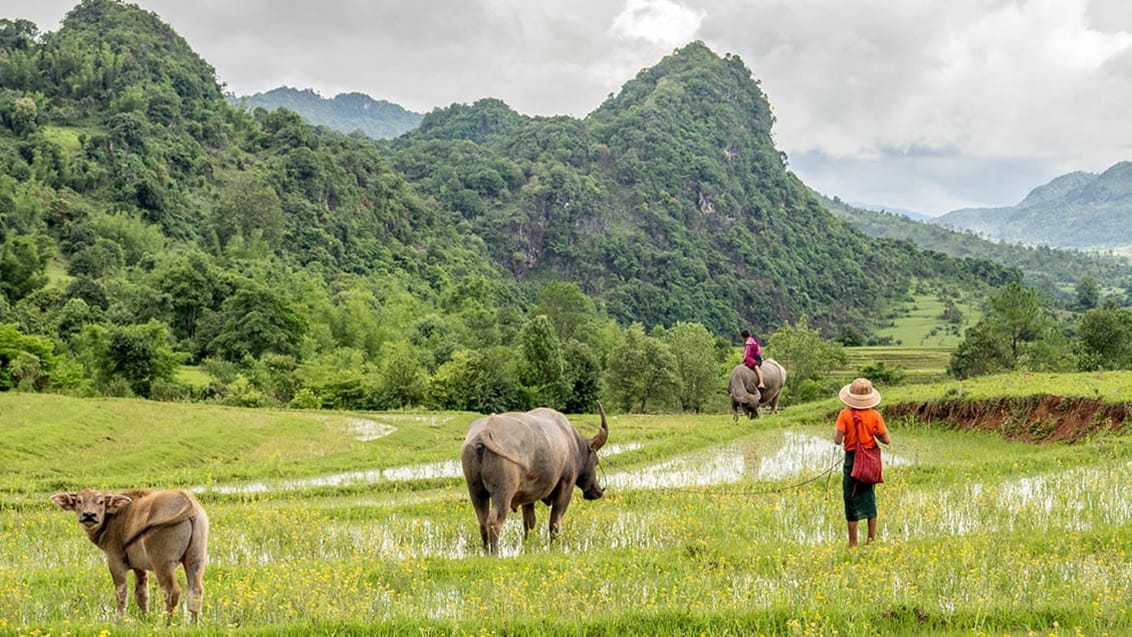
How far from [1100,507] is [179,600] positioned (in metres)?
11.7


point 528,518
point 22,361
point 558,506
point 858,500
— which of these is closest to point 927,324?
point 22,361

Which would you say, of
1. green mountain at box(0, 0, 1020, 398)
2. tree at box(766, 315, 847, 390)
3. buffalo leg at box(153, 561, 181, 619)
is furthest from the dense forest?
buffalo leg at box(153, 561, 181, 619)

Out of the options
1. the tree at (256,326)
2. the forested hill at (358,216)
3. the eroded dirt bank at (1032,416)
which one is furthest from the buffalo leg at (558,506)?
the forested hill at (358,216)

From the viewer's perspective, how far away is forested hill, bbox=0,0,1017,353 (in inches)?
2350

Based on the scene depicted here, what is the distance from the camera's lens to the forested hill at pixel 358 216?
196 feet

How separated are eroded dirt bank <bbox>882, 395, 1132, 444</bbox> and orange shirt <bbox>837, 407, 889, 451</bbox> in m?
10.3

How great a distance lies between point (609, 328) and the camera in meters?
73.8

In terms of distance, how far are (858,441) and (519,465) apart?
13.3 ft

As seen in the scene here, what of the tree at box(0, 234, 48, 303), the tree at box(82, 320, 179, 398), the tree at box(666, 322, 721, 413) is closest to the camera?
the tree at box(82, 320, 179, 398)

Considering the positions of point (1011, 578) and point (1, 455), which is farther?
point (1, 455)

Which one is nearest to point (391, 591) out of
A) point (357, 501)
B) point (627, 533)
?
point (627, 533)

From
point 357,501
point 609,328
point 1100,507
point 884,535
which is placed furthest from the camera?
point 609,328

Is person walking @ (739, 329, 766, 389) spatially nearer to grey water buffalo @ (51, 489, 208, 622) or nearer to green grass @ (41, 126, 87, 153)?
grey water buffalo @ (51, 489, 208, 622)

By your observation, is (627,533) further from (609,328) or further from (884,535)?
(609,328)
